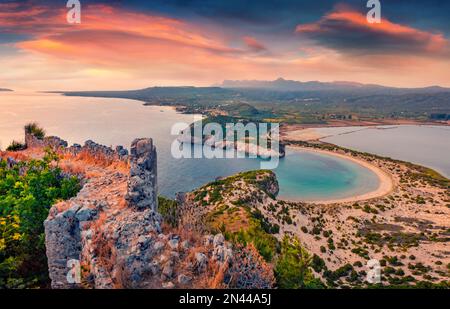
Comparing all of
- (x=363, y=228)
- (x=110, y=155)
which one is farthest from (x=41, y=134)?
(x=363, y=228)

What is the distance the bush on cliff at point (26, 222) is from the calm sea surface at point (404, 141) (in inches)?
4012

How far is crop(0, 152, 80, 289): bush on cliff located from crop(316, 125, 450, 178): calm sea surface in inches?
4012

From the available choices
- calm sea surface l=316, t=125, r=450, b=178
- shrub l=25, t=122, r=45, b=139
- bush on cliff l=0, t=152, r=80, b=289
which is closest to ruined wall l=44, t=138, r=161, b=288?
bush on cliff l=0, t=152, r=80, b=289

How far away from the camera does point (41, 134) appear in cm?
2153

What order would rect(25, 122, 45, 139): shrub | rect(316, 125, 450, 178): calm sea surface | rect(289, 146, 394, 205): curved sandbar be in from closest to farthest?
rect(25, 122, 45, 139): shrub < rect(289, 146, 394, 205): curved sandbar < rect(316, 125, 450, 178): calm sea surface

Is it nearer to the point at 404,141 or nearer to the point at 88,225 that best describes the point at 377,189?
the point at 88,225

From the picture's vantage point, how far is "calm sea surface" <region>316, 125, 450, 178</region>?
111 meters

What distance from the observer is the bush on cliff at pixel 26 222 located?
8.91 metres

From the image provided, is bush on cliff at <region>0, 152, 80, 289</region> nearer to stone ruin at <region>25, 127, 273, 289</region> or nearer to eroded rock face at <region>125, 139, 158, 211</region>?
stone ruin at <region>25, 127, 273, 289</region>

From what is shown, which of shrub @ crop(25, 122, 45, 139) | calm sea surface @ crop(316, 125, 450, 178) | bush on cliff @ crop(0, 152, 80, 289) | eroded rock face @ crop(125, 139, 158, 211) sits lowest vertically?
calm sea surface @ crop(316, 125, 450, 178)

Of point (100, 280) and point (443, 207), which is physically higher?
point (100, 280)

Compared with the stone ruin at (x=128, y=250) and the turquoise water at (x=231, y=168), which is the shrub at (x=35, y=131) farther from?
the turquoise water at (x=231, y=168)

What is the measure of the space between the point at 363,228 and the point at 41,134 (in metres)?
42.3
